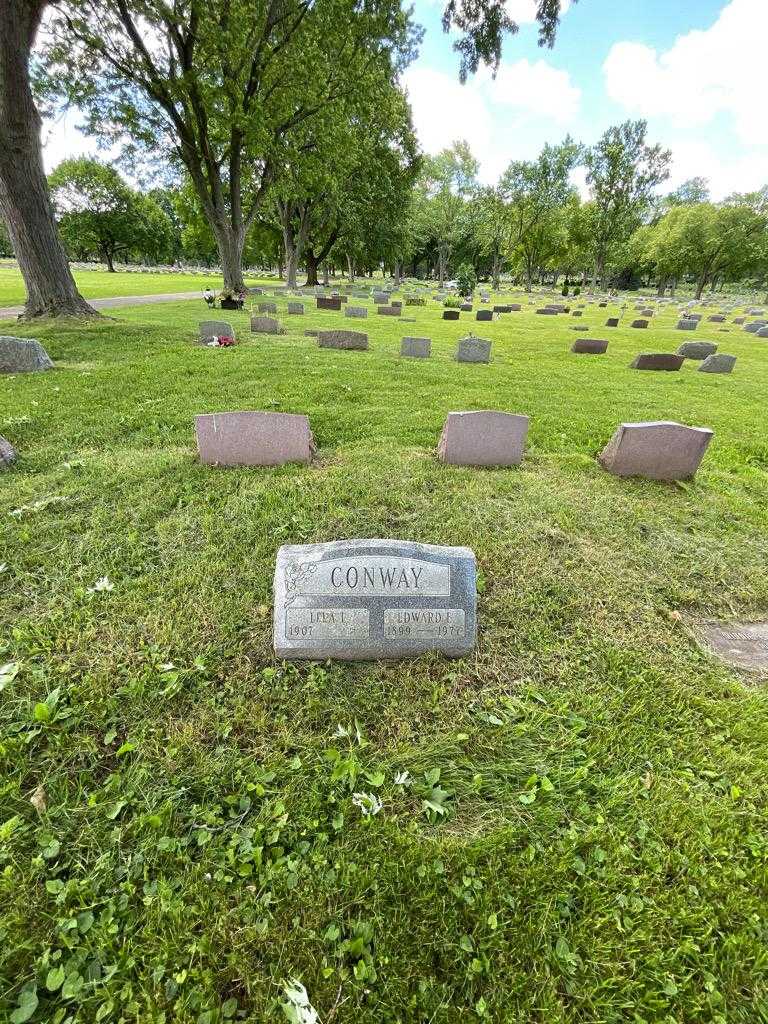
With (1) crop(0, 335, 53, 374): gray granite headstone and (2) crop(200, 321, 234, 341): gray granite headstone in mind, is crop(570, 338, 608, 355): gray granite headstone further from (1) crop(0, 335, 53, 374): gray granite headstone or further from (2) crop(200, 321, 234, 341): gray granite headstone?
(1) crop(0, 335, 53, 374): gray granite headstone

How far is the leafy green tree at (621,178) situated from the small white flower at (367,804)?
184 ft

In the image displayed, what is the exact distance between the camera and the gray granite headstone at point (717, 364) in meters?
10.9

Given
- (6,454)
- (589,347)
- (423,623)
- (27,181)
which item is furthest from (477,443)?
(27,181)

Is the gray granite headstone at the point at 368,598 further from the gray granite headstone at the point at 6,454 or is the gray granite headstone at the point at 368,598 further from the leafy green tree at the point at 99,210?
Answer: the leafy green tree at the point at 99,210

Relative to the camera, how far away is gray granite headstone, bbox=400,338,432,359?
32.8 ft

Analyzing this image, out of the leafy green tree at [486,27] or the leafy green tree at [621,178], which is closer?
the leafy green tree at [486,27]

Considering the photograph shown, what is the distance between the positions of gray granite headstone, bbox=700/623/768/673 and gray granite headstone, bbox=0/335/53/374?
9694 mm

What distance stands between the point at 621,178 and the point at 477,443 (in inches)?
2108

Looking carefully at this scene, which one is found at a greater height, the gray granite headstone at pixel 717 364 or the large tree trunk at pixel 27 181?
the large tree trunk at pixel 27 181

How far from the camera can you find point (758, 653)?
2713 mm

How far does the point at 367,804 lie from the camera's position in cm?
180

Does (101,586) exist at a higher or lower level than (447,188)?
lower

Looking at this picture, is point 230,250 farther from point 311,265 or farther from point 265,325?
point 311,265

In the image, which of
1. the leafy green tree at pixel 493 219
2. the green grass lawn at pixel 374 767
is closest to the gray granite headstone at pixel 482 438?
the green grass lawn at pixel 374 767
